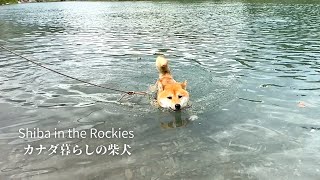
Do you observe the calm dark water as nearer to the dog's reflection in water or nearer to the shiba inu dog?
the dog's reflection in water

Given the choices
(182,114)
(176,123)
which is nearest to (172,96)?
(182,114)

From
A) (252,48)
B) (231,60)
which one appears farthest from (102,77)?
(252,48)

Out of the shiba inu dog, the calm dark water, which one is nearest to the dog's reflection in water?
the calm dark water

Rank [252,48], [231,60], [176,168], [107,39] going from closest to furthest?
[176,168] < [231,60] < [252,48] < [107,39]

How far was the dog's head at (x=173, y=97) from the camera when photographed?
10555 mm

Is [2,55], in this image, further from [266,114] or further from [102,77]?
[266,114]

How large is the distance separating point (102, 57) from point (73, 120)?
1070cm

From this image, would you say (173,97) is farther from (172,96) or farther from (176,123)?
(176,123)

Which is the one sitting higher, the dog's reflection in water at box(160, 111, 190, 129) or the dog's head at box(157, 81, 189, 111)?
the dog's head at box(157, 81, 189, 111)

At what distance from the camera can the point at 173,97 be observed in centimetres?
1062

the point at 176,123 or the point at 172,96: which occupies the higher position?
the point at 172,96

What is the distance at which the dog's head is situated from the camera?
34.6 feet

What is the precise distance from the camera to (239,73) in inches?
638

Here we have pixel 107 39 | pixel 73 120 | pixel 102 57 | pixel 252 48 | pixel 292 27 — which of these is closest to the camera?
pixel 73 120
